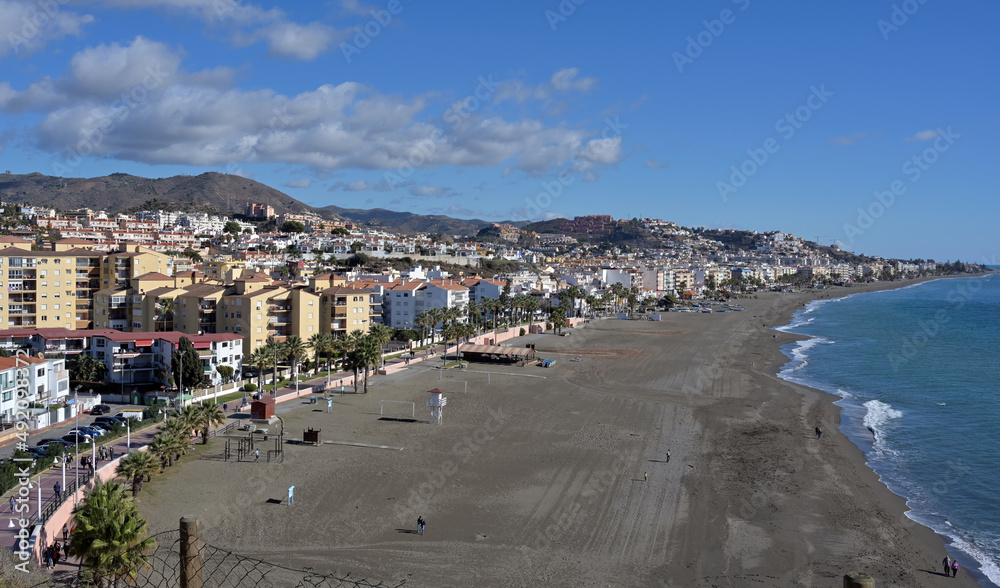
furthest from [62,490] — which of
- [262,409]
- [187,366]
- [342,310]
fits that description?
[342,310]

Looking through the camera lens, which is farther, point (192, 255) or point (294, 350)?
point (192, 255)

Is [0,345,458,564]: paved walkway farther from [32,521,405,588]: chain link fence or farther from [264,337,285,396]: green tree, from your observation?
[32,521,405,588]: chain link fence

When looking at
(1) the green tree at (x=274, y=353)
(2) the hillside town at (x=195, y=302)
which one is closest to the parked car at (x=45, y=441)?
(2) the hillside town at (x=195, y=302)

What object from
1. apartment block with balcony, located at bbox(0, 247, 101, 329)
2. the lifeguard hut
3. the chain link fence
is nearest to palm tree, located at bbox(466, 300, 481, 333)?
apartment block with balcony, located at bbox(0, 247, 101, 329)

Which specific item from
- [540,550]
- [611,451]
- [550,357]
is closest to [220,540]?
[540,550]

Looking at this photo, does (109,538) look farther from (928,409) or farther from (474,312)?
(474,312)

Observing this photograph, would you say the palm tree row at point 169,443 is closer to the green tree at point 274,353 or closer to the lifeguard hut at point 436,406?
the green tree at point 274,353

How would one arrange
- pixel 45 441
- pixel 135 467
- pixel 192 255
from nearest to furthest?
pixel 135 467 < pixel 45 441 < pixel 192 255
